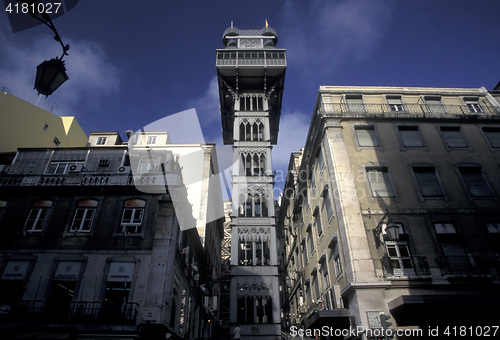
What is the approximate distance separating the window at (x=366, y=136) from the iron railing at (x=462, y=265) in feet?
29.8

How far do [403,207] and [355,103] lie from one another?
408 inches

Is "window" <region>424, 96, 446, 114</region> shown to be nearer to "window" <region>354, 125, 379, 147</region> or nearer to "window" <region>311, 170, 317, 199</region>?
"window" <region>354, 125, 379, 147</region>

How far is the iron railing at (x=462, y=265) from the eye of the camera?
1752cm

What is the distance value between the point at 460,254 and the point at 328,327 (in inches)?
358

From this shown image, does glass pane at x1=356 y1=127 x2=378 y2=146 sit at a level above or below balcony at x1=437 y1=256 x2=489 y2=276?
above

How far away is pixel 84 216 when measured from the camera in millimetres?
19688

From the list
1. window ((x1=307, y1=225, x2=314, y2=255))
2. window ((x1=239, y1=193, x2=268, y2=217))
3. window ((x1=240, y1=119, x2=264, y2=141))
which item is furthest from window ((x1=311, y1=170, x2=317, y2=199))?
window ((x1=240, y1=119, x2=264, y2=141))

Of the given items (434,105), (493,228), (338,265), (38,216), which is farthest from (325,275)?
(38,216)

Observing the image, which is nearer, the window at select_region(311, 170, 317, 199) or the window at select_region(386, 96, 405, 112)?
Answer: the window at select_region(386, 96, 405, 112)

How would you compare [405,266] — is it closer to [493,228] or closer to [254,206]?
[493,228]

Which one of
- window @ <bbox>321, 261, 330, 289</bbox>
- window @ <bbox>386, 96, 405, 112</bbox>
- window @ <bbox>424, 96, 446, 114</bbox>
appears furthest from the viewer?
window @ <bbox>386, 96, 405, 112</bbox>

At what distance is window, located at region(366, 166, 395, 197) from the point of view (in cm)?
2072

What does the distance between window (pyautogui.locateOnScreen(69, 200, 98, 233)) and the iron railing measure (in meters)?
20.9

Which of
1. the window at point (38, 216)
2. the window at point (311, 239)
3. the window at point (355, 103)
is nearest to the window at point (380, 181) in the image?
the window at point (355, 103)
